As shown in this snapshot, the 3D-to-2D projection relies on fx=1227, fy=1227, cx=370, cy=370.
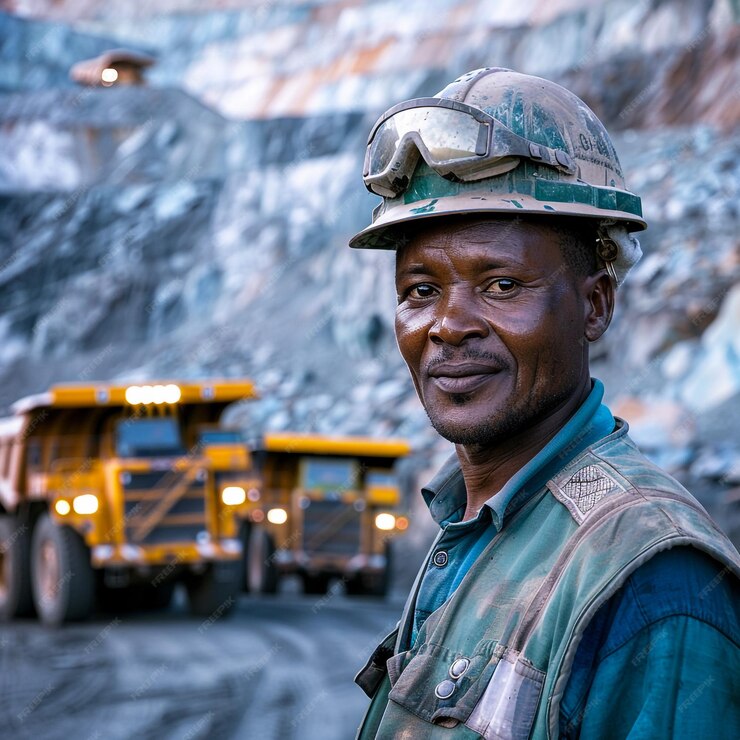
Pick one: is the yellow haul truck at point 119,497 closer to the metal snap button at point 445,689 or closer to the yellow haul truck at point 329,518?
the yellow haul truck at point 329,518

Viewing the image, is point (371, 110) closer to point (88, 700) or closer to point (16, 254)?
point (16, 254)

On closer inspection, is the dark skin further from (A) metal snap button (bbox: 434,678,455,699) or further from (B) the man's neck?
(A) metal snap button (bbox: 434,678,455,699)

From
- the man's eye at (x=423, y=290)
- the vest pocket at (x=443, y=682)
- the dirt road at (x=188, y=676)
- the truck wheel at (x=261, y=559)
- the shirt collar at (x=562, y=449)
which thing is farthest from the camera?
the truck wheel at (x=261, y=559)

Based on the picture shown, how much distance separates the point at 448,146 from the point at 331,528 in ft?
53.5

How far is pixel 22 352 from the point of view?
47.0 meters

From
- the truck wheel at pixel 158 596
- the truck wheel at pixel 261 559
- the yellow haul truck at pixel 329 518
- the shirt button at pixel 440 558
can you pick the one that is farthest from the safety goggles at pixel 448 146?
the truck wheel at pixel 261 559

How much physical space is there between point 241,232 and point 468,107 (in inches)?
1788

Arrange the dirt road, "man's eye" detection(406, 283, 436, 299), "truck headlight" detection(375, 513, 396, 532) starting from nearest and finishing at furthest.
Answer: "man's eye" detection(406, 283, 436, 299)
the dirt road
"truck headlight" detection(375, 513, 396, 532)

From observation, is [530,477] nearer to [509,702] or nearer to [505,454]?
[505,454]

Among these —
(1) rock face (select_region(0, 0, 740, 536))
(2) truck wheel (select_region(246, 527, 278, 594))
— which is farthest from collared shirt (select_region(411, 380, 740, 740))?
(1) rock face (select_region(0, 0, 740, 536))

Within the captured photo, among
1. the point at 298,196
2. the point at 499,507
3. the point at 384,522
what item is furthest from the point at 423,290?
the point at 298,196

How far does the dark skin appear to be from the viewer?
7.51ft

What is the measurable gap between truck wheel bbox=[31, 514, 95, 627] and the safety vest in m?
12.0

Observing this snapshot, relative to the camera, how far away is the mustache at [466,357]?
7.54 feet
